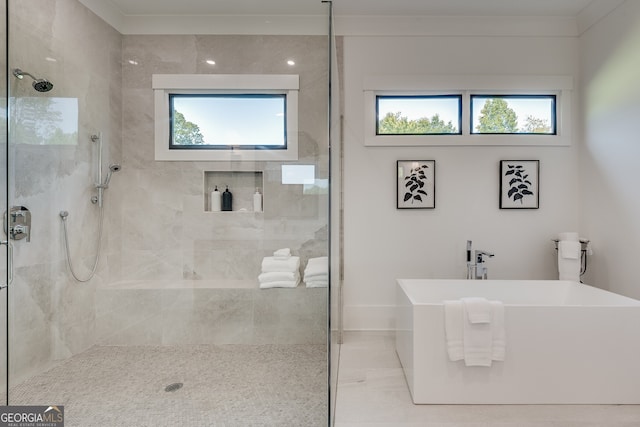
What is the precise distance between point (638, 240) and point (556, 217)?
607mm

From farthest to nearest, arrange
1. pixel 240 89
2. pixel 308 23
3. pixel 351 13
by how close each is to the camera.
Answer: pixel 351 13, pixel 240 89, pixel 308 23

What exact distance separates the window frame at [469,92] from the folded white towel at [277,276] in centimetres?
142

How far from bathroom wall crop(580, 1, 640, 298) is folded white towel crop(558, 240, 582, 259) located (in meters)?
0.25

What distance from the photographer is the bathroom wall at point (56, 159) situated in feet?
6.22

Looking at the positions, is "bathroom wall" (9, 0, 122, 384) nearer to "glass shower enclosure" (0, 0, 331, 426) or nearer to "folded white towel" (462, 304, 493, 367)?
"glass shower enclosure" (0, 0, 331, 426)

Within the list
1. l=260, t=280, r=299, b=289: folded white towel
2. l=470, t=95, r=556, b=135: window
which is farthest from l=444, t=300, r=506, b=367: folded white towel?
l=470, t=95, r=556, b=135: window

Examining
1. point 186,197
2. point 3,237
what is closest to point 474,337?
point 186,197

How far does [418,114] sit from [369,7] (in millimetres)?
1032

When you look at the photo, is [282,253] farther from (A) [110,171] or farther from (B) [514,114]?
(B) [514,114]

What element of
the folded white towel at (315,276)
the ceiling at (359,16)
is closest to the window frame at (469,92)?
the ceiling at (359,16)

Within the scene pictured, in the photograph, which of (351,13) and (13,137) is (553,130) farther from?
(13,137)

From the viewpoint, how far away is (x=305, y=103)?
2.22 m

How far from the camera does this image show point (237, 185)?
2414 mm

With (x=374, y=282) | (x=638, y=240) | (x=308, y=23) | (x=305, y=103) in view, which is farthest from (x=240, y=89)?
(x=638, y=240)
